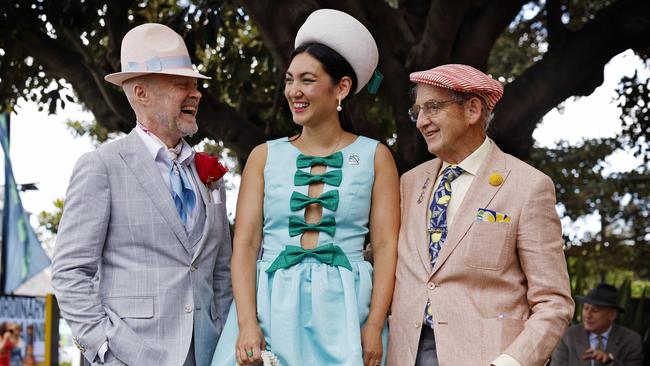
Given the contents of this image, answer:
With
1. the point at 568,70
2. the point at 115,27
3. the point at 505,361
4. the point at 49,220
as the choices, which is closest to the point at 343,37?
the point at 505,361

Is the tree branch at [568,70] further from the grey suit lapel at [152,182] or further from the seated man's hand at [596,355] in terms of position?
the grey suit lapel at [152,182]

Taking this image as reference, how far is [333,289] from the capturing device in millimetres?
3785

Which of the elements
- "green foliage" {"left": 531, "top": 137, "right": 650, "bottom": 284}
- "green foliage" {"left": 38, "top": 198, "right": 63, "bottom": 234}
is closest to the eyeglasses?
"green foliage" {"left": 531, "top": 137, "right": 650, "bottom": 284}

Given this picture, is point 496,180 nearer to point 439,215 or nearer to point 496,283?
point 439,215

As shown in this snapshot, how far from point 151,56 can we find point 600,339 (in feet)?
23.2

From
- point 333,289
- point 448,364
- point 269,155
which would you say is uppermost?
point 269,155

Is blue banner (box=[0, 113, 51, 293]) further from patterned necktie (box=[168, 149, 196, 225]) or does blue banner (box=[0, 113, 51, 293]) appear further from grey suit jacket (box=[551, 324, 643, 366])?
patterned necktie (box=[168, 149, 196, 225])

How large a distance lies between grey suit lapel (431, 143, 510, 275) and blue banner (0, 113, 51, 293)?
37.9ft

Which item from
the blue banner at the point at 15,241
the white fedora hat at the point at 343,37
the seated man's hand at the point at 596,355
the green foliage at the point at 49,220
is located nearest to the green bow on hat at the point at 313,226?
the white fedora hat at the point at 343,37

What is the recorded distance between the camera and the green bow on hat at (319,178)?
3.91 meters

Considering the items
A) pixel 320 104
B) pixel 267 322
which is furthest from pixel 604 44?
pixel 267 322

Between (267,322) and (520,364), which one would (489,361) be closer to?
(520,364)

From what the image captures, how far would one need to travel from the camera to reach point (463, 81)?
3758 mm

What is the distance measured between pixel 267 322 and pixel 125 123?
5499 mm
